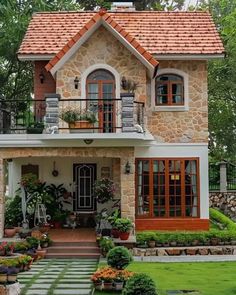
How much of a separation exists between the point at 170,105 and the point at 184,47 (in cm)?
222

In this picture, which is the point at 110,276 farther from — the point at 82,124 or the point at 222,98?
the point at 222,98

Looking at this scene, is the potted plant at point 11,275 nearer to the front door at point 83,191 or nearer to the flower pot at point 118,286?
the flower pot at point 118,286

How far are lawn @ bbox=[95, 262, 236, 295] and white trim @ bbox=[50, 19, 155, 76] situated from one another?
7063 mm

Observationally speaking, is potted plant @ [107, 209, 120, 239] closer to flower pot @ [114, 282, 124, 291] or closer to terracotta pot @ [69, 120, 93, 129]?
terracotta pot @ [69, 120, 93, 129]

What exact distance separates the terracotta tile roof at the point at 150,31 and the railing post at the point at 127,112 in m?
3.10

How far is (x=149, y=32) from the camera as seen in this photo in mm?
22719

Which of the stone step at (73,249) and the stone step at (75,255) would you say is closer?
the stone step at (75,255)

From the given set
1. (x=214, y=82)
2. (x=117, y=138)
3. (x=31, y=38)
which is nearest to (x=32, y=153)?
(x=117, y=138)

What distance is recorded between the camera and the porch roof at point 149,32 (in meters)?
21.3

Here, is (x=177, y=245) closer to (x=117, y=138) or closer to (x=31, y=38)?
(x=117, y=138)

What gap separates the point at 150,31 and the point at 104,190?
268 inches

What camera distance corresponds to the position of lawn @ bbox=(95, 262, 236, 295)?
13031mm

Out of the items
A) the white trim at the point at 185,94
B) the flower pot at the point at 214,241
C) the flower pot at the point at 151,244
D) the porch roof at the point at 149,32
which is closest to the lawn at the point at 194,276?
the flower pot at the point at 151,244

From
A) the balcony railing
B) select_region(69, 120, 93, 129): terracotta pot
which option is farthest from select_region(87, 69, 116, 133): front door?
select_region(69, 120, 93, 129): terracotta pot
